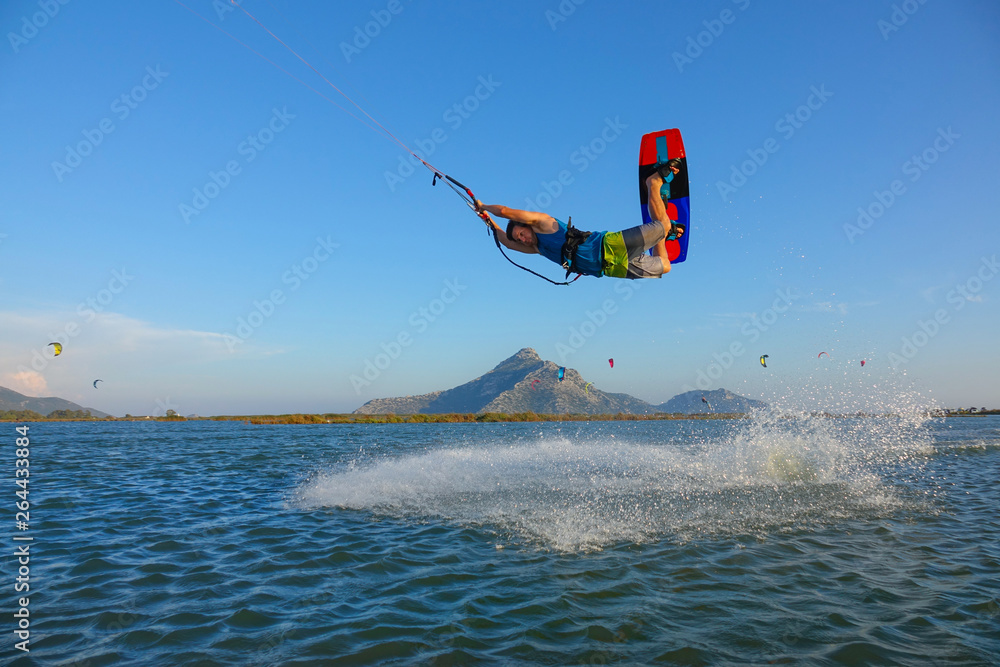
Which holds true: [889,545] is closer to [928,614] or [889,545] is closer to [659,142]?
[928,614]

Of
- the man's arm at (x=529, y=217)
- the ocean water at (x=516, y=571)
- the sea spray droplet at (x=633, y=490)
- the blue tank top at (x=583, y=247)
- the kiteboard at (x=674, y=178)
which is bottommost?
the ocean water at (x=516, y=571)

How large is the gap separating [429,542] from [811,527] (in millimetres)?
6632

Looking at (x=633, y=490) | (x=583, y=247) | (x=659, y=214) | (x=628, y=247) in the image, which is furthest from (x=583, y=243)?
(x=633, y=490)

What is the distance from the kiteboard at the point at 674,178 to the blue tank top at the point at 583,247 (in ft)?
6.76

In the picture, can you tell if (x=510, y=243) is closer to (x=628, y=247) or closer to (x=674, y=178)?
(x=628, y=247)

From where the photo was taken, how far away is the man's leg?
292 inches

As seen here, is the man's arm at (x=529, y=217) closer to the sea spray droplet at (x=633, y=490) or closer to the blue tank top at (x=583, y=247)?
the blue tank top at (x=583, y=247)

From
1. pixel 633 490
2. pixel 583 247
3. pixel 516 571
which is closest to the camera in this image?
pixel 516 571

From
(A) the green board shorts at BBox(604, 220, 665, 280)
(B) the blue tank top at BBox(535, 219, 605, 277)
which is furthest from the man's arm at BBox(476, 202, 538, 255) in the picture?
(A) the green board shorts at BBox(604, 220, 665, 280)

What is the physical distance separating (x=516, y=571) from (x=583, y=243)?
4.59m

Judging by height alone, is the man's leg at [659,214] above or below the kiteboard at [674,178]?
below

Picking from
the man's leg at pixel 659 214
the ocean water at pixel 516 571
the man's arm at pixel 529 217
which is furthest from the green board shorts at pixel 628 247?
the ocean water at pixel 516 571

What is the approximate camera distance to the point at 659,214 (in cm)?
751

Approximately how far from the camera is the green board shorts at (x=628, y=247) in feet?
23.1
